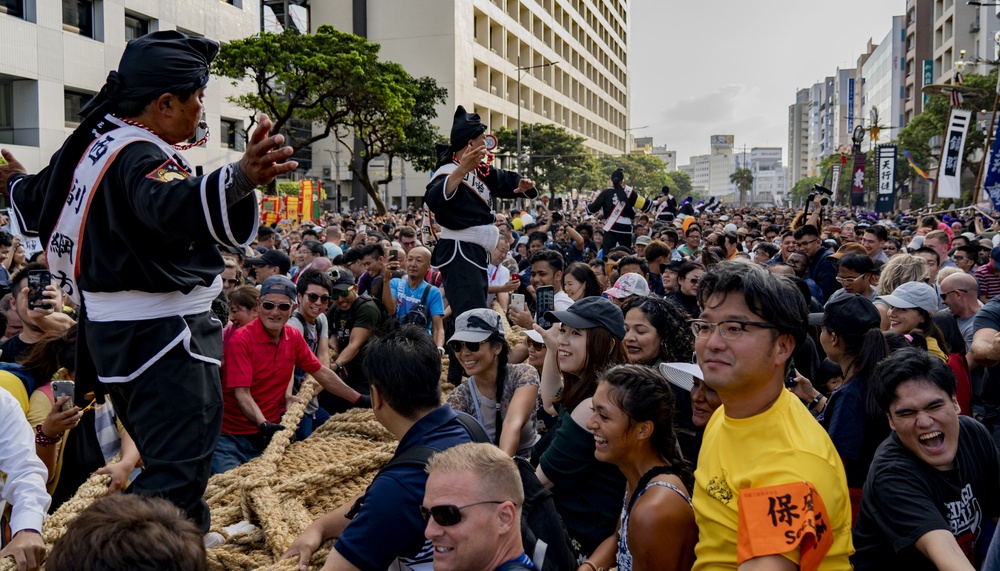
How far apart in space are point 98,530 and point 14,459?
5.41ft

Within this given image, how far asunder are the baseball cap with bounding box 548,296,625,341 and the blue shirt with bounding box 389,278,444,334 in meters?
3.82

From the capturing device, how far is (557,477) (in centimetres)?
346

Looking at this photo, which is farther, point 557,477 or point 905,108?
point 905,108

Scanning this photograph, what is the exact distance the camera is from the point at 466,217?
709 cm

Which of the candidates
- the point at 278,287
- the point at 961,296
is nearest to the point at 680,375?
the point at 278,287

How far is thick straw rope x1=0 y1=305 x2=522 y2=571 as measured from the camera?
371 cm

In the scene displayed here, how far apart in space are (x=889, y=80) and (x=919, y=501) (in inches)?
3668

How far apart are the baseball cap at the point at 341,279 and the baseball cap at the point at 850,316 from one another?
4518mm

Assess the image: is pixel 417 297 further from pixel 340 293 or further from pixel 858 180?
pixel 858 180

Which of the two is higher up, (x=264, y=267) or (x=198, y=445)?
(x=264, y=267)

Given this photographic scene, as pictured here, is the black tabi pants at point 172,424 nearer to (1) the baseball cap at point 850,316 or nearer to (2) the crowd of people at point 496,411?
(2) the crowd of people at point 496,411

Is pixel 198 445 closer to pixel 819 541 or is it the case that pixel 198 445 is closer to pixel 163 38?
pixel 163 38

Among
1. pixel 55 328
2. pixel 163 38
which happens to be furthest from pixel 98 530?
pixel 55 328

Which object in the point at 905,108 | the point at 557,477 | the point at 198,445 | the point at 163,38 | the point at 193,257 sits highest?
the point at 905,108
